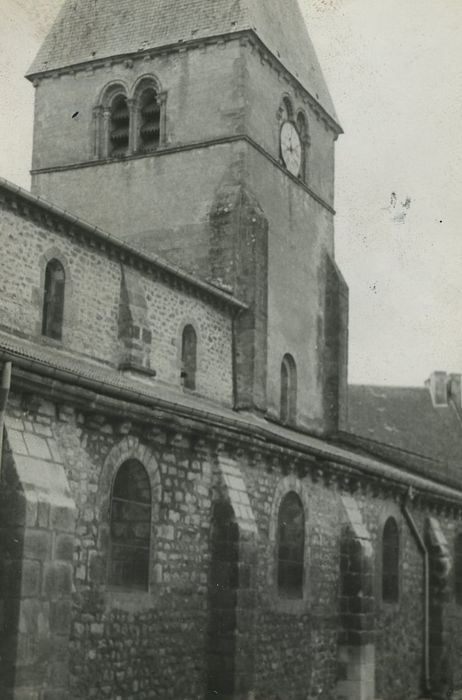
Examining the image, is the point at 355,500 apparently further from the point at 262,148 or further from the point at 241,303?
the point at 262,148

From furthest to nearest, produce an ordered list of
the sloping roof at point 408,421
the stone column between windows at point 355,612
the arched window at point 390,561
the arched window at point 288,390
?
the sloping roof at point 408,421 → the arched window at point 288,390 → the arched window at point 390,561 → the stone column between windows at point 355,612

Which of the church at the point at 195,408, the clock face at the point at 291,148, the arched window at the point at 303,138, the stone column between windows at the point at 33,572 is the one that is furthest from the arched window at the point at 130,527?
the arched window at the point at 303,138

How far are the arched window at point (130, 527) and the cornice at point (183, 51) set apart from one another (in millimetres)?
15724

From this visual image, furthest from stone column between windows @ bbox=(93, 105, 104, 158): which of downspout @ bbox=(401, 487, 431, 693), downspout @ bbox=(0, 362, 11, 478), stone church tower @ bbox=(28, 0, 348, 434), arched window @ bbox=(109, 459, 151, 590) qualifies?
downspout @ bbox=(0, 362, 11, 478)

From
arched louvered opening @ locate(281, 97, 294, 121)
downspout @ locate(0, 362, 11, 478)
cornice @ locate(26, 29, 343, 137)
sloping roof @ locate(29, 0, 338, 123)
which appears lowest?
downspout @ locate(0, 362, 11, 478)

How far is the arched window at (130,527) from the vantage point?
1377 centimetres

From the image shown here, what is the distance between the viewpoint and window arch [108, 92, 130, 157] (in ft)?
90.2

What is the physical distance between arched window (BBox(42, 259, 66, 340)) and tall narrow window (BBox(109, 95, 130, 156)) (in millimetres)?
8407

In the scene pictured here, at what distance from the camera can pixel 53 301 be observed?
19438 mm

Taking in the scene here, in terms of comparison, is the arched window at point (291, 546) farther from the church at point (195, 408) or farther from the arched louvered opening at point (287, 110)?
the arched louvered opening at point (287, 110)

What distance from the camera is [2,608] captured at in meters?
11.2

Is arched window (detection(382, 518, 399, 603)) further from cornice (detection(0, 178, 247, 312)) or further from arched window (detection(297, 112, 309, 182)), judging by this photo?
arched window (detection(297, 112, 309, 182))

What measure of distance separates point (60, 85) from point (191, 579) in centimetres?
1716

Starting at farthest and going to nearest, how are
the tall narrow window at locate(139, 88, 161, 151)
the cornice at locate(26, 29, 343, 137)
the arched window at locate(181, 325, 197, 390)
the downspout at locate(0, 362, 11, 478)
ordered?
the tall narrow window at locate(139, 88, 161, 151)
the cornice at locate(26, 29, 343, 137)
the arched window at locate(181, 325, 197, 390)
the downspout at locate(0, 362, 11, 478)
